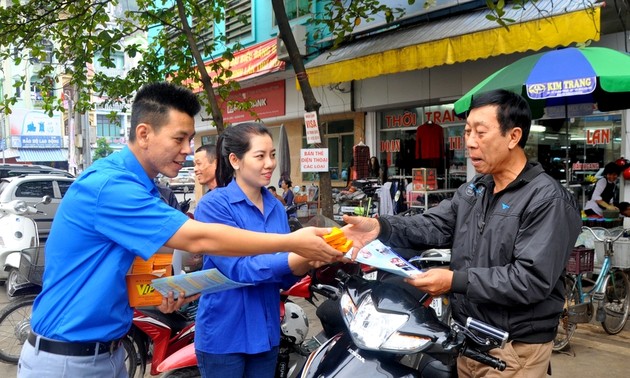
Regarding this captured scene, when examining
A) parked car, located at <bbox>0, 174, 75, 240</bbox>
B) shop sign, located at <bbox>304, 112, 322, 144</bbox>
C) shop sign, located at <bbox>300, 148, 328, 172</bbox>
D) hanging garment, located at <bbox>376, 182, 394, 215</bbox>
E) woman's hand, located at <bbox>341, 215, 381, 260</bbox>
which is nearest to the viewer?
woman's hand, located at <bbox>341, 215, 381, 260</bbox>

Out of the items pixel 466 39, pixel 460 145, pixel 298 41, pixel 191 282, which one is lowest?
pixel 191 282

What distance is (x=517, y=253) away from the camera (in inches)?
70.0

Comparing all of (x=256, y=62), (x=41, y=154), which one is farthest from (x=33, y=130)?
(x=256, y=62)

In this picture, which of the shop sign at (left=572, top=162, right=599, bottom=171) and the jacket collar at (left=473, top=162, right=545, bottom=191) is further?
the shop sign at (left=572, top=162, right=599, bottom=171)

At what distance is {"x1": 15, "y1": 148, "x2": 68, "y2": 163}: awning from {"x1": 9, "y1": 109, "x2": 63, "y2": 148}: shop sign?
1.06 ft

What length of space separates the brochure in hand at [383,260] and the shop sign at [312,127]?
440 centimetres

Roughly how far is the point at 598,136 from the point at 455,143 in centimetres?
265

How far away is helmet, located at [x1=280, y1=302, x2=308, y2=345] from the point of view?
3192mm

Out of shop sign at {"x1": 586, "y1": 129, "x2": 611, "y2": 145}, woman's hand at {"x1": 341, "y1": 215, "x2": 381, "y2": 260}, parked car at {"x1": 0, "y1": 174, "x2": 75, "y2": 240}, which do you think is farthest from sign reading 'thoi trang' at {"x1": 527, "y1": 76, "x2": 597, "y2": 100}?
parked car at {"x1": 0, "y1": 174, "x2": 75, "y2": 240}

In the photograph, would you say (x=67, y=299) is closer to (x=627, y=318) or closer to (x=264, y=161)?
(x=264, y=161)

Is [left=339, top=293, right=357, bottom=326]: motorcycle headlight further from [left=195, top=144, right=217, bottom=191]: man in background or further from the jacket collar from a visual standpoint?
[left=195, top=144, right=217, bottom=191]: man in background

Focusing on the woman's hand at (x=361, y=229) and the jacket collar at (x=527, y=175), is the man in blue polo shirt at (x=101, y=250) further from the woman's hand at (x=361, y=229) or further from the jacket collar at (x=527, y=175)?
the jacket collar at (x=527, y=175)

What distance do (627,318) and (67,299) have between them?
17.7 feet

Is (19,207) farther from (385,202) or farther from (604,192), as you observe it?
(604,192)
